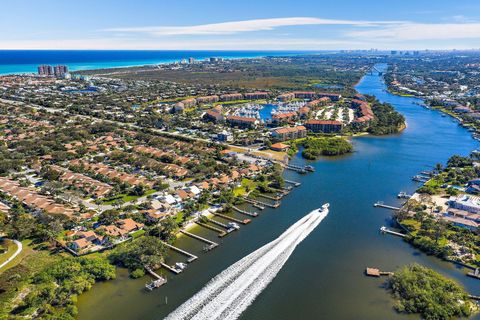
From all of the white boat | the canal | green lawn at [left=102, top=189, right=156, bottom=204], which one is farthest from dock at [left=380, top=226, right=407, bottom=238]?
green lawn at [left=102, top=189, right=156, bottom=204]

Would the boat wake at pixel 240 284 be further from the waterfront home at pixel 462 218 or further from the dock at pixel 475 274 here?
the waterfront home at pixel 462 218

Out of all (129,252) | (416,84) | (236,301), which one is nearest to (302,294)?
(236,301)

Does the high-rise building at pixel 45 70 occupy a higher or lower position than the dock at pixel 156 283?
higher

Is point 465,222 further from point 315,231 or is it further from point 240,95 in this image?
point 240,95

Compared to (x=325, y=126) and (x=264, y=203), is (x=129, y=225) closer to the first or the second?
(x=264, y=203)

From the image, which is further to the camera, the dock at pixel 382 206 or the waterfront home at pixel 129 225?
the dock at pixel 382 206

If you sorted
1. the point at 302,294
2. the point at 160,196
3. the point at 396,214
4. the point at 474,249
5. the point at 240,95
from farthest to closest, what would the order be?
the point at 240,95, the point at 160,196, the point at 396,214, the point at 474,249, the point at 302,294

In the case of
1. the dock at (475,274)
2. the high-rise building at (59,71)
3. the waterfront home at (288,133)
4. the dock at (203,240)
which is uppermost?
the high-rise building at (59,71)

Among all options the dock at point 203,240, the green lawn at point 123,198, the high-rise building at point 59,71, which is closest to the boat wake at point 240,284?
the dock at point 203,240
